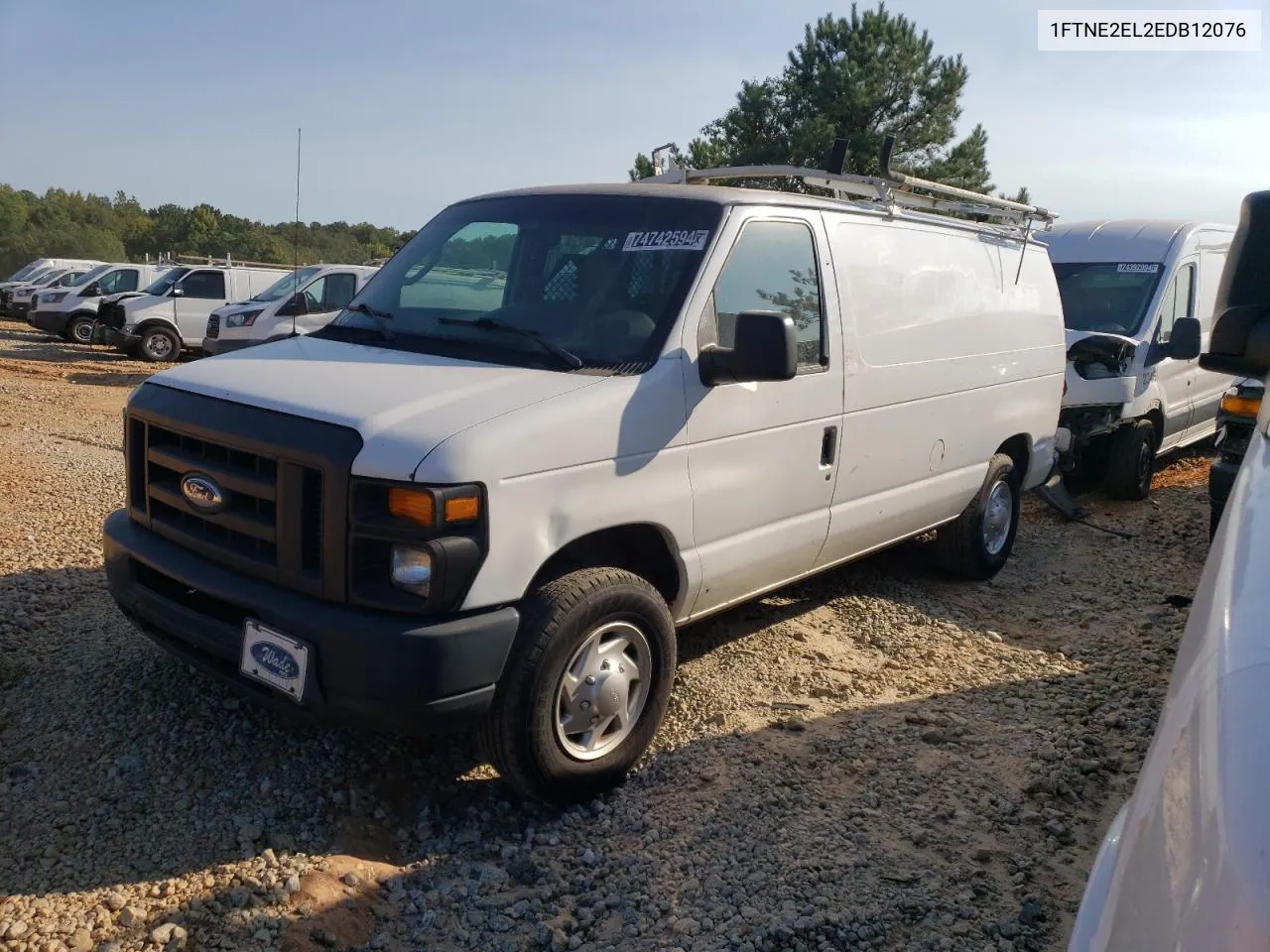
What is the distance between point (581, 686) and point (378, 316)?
183 cm

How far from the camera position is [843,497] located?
184 inches

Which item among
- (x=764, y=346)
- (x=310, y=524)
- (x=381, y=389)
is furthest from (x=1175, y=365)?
(x=310, y=524)

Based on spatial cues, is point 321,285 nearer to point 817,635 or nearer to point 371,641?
point 817,635

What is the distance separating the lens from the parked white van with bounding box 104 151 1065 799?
10.0 ft

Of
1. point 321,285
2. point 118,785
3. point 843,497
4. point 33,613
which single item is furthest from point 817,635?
point 321,285

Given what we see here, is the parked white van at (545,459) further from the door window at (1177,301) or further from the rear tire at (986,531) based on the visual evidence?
the door window at (1177,301)

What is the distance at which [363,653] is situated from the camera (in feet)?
9.84

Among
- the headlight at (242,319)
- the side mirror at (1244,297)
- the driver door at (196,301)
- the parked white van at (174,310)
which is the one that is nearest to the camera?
the side mirror at (1244,297)

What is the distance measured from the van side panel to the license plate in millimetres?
2476

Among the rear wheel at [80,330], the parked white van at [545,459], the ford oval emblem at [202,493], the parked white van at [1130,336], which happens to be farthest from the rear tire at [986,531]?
the rear wheel at [80,330]

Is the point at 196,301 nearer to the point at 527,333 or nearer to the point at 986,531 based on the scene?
the point at 986,531

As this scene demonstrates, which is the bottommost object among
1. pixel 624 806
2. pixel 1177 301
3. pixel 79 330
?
pixel 624 806

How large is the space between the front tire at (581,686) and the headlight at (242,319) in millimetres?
13387

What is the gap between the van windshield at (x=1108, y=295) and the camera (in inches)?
343
